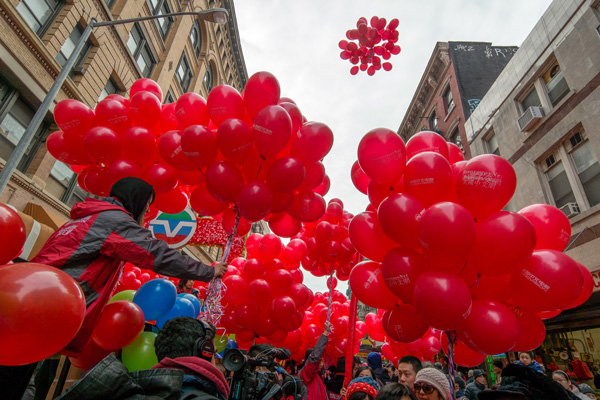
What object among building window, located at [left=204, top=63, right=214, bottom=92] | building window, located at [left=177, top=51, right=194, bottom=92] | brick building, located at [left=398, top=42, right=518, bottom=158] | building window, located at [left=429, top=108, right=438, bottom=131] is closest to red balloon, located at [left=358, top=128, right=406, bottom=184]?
brick building, located at [left=398, top=42, right=518, bottom=158]

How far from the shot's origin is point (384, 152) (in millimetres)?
2861

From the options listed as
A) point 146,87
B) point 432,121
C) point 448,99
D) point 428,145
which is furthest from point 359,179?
point 432,121

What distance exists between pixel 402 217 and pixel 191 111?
9.72ft

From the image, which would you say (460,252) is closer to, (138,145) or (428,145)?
(428,145)

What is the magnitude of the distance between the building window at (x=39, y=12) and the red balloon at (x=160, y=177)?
8.31 metres

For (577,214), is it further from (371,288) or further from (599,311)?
(371,288)

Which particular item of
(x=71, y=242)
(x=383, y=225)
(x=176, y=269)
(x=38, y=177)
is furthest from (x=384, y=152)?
(x=38, y=177)

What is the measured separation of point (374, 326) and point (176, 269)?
5.27m

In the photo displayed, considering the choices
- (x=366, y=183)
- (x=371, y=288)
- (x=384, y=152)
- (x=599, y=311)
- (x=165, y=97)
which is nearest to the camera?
(x=384, y=152)

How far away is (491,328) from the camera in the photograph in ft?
7.68

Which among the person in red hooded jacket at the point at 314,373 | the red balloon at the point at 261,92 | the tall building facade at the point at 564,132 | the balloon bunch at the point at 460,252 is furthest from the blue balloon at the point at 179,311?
the tall building facade at the point at 564,132

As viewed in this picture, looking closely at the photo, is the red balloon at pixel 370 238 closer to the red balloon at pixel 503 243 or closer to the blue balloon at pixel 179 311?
the red balloon at pixel 503 243

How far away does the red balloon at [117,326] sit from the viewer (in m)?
2.21

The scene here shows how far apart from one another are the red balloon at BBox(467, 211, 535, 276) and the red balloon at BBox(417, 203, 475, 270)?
17 cm
